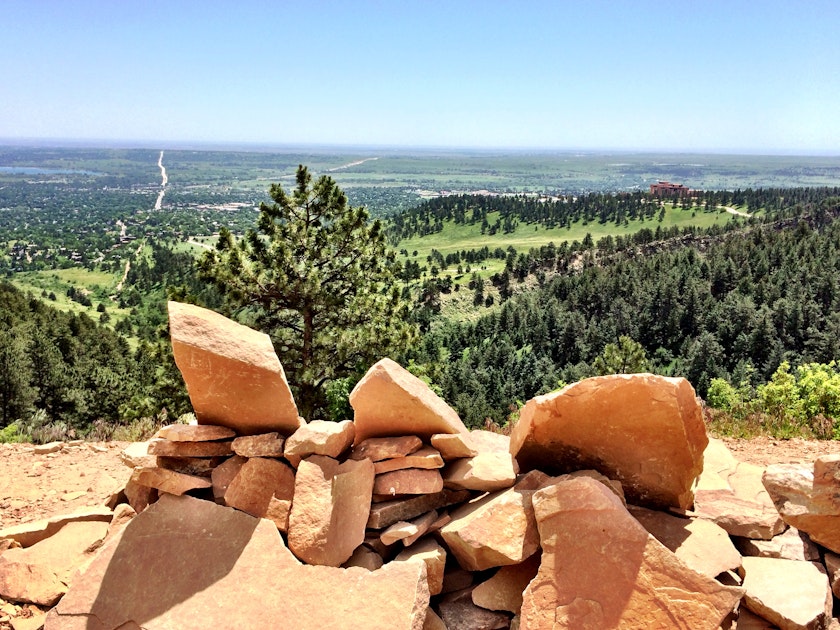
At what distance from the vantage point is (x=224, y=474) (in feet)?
23.5

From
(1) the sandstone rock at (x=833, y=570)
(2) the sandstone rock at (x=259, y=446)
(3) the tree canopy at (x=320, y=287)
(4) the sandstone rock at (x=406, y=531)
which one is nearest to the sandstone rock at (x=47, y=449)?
(2) the sandstone rock at (x=259, y=446)

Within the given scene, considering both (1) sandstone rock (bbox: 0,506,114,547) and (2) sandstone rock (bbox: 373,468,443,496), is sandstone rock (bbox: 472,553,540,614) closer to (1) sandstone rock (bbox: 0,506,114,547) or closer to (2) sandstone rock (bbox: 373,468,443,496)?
(2) sandstone rock (bbox: 373,468,443,496)

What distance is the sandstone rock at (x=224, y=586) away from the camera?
5.58 metres

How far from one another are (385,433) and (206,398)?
2.31 meters

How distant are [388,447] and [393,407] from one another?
0.52m

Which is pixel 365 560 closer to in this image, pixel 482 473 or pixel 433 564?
pixel 433 564

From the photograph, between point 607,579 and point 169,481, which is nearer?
point 607,579

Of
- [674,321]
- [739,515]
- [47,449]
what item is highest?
[739,515]

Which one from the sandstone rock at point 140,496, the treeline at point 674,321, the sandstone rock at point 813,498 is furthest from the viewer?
the treeline at point 674,321

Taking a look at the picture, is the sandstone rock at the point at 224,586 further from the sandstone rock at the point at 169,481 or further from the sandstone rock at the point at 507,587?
the sandstone rock at the point at 507,587

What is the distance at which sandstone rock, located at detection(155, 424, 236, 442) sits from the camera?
7137mm

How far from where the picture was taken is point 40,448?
1079cm

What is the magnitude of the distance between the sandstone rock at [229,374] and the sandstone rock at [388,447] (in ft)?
3.07

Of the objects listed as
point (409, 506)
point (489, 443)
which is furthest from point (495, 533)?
point (489, 443)
